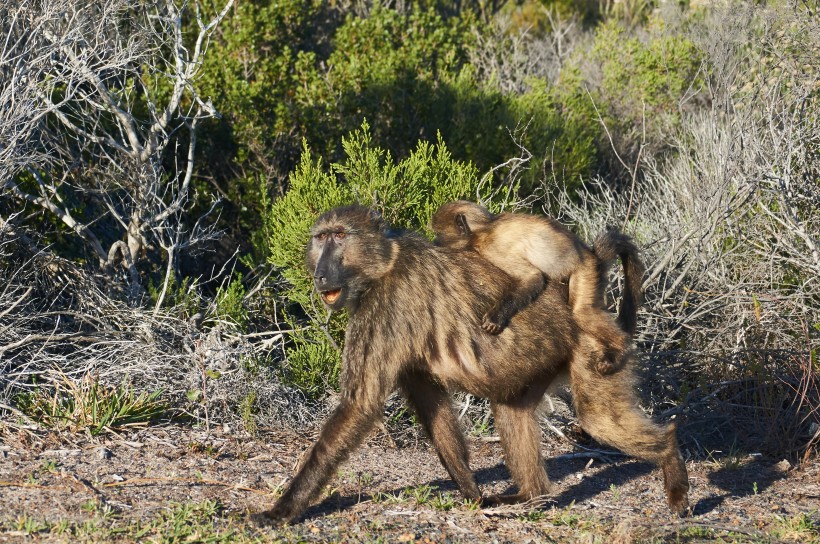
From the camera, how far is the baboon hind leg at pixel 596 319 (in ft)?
15.1

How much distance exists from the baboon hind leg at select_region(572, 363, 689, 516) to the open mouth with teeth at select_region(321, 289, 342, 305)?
1194 millimetres

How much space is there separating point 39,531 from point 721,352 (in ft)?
14.6

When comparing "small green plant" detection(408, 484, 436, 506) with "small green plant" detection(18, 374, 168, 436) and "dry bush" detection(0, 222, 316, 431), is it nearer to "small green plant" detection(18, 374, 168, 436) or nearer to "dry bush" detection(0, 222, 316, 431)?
"dry bush" detection(0, 222, 316, 431)

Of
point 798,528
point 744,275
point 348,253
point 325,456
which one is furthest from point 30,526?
point 744,275

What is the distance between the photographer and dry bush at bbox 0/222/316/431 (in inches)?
228

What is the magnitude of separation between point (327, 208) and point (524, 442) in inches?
→ 86.8

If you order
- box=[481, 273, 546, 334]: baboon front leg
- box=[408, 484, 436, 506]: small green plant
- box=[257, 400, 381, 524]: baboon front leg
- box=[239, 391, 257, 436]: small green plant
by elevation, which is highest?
Result: box=[481, 273, 546, 334]: baboon front leg

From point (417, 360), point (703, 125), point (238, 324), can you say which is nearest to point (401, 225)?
point (238, 324)

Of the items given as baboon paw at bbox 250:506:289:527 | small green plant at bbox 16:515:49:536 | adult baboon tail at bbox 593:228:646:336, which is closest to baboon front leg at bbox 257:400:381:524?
baboon paw at bbox 250:506:289:527

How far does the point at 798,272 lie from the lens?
6.98 m

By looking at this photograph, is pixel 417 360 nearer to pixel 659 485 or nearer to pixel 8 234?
pixel 659 485

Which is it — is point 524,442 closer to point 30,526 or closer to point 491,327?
point 491,327

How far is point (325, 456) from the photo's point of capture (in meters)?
4.16

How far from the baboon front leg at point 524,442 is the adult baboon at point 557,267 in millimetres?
452
